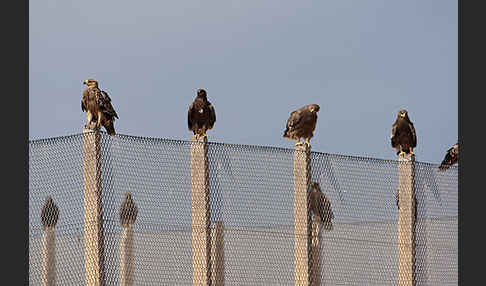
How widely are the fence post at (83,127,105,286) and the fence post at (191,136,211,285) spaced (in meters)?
1.03

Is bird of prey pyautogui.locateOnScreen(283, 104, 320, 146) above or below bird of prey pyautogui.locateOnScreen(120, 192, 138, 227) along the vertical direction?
above

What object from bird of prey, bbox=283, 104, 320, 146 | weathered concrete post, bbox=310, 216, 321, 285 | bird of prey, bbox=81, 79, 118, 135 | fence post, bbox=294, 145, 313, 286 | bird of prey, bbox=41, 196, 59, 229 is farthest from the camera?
bird of prey, bbox=283, 104, 320, 146

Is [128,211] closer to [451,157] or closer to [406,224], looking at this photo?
[406,224]

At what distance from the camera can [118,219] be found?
9.23m

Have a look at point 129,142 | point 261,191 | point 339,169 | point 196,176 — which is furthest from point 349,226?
point 129,142

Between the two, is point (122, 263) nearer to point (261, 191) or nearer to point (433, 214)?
point (261, 191)

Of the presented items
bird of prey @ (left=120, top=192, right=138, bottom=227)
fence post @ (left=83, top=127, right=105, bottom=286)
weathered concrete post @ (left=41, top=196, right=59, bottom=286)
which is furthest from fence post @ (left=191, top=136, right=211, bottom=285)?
weathered concrete post @ (left=41, top=196, right=59, bottom=286)

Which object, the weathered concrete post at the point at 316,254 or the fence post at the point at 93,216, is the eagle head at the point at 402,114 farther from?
the fence post at the point at 93,216

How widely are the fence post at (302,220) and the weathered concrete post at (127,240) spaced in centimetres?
183

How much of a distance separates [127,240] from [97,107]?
1.16m

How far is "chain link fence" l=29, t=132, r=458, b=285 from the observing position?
9320mm

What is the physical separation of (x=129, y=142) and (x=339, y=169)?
267cm

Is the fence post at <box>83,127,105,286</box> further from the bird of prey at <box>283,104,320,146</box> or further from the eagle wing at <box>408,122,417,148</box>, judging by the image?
the eagle wing at <box>408,122,417,148</box>

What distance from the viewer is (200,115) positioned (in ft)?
36.2
